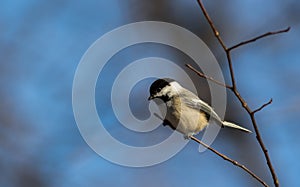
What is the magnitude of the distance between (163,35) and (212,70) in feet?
2.21

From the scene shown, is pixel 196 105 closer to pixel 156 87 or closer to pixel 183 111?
pixel 183 111

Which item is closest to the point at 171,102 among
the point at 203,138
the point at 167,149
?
the point at 203,138

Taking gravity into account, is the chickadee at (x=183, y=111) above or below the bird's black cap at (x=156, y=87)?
below

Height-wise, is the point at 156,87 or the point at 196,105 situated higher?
the point at 156,87

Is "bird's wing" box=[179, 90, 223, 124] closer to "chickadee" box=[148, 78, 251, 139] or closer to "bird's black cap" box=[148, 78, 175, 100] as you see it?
"chickadee" box=[148, 78, 251, 139]

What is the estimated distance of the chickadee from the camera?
2602 mm

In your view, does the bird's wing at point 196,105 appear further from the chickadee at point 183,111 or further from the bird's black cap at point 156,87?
the bird's black cap at point 156,87

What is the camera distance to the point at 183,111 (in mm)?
2621

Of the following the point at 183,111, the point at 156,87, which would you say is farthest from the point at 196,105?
the point at 156,87

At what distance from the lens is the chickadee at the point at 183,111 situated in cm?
260

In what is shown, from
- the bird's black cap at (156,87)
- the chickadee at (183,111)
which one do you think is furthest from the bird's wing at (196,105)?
the bird's black cap at (156,87)

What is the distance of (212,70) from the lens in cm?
350

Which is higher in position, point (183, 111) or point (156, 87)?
point (156, 87)

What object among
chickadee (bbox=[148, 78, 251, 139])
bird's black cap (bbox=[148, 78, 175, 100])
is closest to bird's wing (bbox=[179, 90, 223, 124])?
chickadee (bbox=[148, 78, 251, 139])
